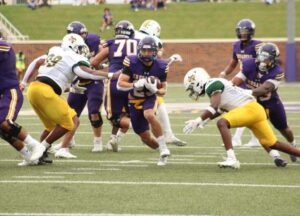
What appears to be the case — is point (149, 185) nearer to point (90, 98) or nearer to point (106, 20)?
point (90, 98)

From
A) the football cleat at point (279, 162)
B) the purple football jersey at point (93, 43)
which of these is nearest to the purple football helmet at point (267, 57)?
the football cleat at point (279, 162)

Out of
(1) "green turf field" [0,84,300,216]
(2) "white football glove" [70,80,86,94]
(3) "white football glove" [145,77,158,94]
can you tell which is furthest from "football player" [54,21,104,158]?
(3) "white football glove" [145,77,158,94]

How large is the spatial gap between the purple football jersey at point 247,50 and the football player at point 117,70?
161 centimetres

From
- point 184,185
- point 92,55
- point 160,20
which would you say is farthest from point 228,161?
point 160,20

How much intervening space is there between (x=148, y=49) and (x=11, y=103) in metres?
1.58

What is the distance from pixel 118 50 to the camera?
1187 centimetres

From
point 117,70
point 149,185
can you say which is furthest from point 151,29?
point 149,185

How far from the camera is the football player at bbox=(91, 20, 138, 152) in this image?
11.7 meters

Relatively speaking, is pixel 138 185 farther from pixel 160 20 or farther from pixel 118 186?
pixel 160 20

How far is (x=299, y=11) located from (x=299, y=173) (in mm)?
29976

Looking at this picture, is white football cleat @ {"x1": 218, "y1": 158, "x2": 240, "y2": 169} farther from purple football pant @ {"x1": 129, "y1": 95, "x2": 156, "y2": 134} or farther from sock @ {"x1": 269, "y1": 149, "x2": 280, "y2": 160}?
purple football pant @ {"x1": 129, "y1": 95, "x2": 156, "y2": 134}

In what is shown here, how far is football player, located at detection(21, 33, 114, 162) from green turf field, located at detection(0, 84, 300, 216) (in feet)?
1.51

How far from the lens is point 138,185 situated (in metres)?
8.52

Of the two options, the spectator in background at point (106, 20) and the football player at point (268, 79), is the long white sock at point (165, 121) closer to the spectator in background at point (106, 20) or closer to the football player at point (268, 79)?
the football player at point (268, 79)
